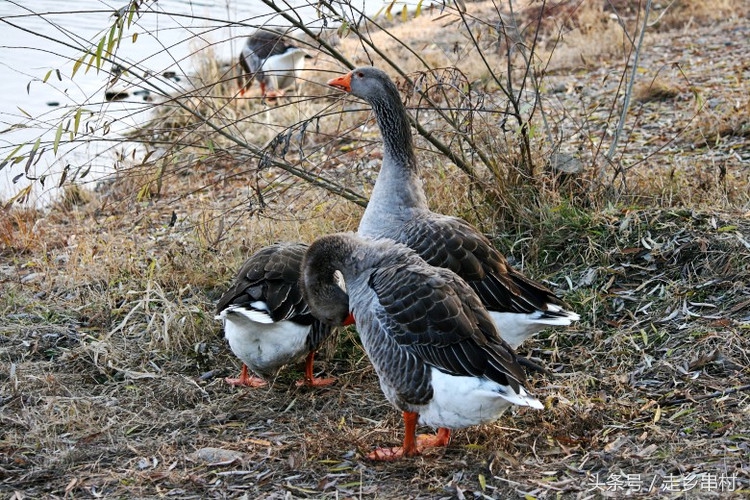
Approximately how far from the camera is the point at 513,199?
600cm

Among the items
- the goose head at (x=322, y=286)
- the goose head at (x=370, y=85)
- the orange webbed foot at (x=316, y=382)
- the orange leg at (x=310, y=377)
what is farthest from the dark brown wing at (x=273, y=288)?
the goose head at (x=370, y=85)

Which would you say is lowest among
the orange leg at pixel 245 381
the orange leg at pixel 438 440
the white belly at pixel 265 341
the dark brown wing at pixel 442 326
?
Result: the orange leg at pixel 438 440

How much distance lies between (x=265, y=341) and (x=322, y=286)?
61 centimetres

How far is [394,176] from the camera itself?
520cm

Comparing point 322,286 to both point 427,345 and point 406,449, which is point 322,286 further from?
point 406,449

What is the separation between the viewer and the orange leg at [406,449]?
13.2 ft

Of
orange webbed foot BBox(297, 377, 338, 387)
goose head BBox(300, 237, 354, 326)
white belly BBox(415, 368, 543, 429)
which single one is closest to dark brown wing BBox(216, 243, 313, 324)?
goose head BBox(300, 237, 354, 326)

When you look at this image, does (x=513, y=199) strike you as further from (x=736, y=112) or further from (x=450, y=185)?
(x=736, y=112)

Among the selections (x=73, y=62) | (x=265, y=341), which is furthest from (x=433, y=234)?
(x=73, y=62)

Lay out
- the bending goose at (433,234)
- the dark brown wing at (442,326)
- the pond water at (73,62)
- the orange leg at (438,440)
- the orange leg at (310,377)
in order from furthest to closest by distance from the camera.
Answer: the pond water at (73,62) → the orange leg at (310,377) → the bending goose at (433,234) → the orange leg at (438,440) → the dark brown wing at (442,326)

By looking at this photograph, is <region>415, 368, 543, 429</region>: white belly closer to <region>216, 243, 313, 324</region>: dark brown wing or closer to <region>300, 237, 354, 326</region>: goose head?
<region>300, 237, 354, 326</region>: goose head

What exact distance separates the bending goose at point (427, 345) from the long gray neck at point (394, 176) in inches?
32.0

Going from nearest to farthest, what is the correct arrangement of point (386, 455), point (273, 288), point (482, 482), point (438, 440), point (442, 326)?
point (482, 482), point (442, 326), point (386, 455), point (438, 440), point (273, 288)

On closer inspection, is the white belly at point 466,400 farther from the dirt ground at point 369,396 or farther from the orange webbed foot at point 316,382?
the orange webbed foot at point 316,382
